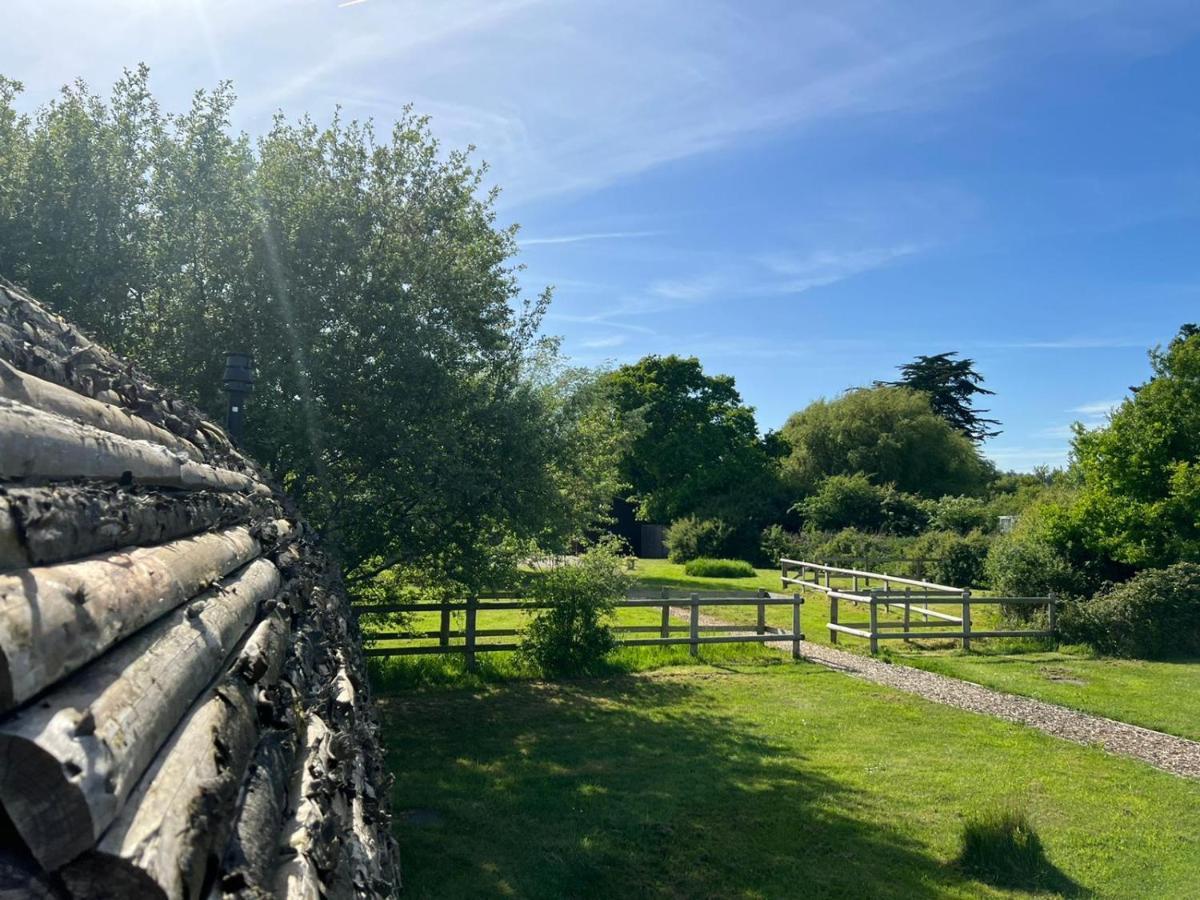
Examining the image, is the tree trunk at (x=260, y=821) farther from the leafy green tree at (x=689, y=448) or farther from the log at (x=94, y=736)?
the leafy green tree at (x=689, y=448)

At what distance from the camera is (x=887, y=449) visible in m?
38.2

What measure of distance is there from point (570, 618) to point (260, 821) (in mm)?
11099

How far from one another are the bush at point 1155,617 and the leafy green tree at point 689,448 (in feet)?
70.1

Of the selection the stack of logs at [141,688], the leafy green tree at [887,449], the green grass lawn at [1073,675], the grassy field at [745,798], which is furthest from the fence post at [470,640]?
the leafy green tree at [887,449]

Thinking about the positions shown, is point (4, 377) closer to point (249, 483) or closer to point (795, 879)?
point (249, 483)

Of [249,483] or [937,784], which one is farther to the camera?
[937,784]

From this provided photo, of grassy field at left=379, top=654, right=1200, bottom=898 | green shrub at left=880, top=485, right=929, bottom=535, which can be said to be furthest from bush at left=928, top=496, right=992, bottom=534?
grassy field at left=379, top=654, right=1200, bottom=898

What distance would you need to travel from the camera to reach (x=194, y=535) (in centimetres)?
265

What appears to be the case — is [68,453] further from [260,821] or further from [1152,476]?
[1152,476]

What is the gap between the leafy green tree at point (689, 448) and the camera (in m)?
38.4

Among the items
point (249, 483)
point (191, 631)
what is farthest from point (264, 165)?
point (191, 631)

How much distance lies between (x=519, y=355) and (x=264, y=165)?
334 centimetres

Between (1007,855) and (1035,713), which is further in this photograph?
(1035,713)

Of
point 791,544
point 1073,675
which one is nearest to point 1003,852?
point 1073,675
